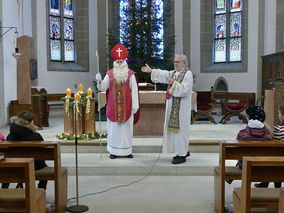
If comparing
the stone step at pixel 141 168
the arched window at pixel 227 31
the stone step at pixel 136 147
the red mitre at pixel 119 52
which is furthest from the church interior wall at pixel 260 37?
the red mitre at pixel 119 52

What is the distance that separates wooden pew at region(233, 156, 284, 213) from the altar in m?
4.29

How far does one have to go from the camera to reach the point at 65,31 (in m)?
14.0

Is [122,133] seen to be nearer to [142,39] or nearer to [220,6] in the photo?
[142,39]

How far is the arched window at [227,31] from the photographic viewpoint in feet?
44.8

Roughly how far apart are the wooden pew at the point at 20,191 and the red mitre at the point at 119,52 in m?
3.33

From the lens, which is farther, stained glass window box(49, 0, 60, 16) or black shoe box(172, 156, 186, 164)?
stained glass window box(49, 0, 60, 16)

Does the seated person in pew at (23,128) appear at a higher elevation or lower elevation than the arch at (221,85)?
lower

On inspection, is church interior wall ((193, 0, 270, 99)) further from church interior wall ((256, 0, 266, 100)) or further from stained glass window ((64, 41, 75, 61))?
stained glass window ((64, 41, 75, 61))

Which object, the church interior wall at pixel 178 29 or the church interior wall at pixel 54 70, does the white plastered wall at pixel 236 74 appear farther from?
the church interior wall at pixel 54 70

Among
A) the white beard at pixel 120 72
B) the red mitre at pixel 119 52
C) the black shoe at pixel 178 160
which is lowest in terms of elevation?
the black shoe at pixel 178 160

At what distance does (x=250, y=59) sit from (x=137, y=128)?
6560 millimetres

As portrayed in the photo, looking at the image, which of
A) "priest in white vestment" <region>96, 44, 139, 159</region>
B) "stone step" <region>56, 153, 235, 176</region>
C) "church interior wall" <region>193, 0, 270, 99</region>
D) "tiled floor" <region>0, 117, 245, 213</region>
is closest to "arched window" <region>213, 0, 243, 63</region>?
"church interior wall" <region>193, 0, 270, 99</region>

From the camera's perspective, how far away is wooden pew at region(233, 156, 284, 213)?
115 inches

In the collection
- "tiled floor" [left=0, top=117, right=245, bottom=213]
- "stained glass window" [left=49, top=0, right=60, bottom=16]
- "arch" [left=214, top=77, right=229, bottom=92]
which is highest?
"stained glass window" [left=49, top=0, right=60, bottom=16]
